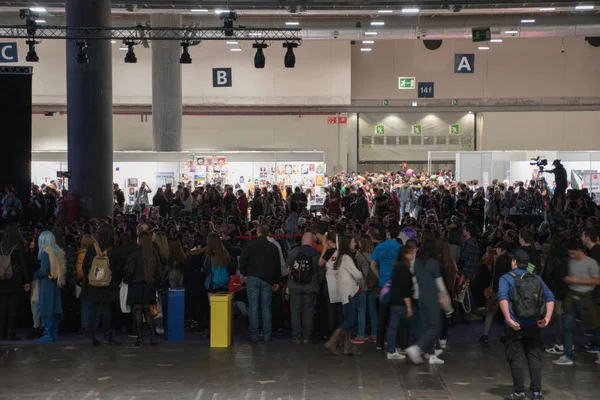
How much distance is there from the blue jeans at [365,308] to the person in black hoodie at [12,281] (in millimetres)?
4305

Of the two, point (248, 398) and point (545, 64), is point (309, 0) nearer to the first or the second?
point (248, 398)

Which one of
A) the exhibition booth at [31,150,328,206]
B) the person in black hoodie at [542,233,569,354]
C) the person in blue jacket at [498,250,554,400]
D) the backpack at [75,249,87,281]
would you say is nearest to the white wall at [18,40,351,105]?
the exhibition booth at [31,150,328,206]

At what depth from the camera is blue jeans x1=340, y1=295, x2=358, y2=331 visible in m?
10.4

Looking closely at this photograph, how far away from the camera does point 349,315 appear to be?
10586 millimetres

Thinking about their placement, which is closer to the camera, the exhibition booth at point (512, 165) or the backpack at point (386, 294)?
the backpack at point (386, 294)

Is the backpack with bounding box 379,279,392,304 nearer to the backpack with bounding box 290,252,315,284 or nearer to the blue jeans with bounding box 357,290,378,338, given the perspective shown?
the blue jeans with bounding box 357,290,378,338

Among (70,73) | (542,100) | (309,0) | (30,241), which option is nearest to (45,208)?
(70,73)

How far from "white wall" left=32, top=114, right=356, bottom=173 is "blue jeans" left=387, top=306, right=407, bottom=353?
100 feet

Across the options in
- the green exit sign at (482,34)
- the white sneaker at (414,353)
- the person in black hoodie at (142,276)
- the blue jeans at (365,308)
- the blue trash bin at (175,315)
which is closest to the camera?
the white sneaker at (414,353)

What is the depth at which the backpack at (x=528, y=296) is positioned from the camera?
8.03 metres

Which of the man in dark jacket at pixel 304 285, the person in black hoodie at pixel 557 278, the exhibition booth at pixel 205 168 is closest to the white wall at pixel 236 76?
the exhibition booth at pixel 205 168

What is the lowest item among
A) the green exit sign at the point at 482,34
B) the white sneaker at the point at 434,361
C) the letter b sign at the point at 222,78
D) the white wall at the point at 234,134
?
the white sneaker at the point at 434,361

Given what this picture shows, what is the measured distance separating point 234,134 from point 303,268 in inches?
1178

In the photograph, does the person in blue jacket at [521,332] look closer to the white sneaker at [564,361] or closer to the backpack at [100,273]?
the white sneaker at [564,361]
